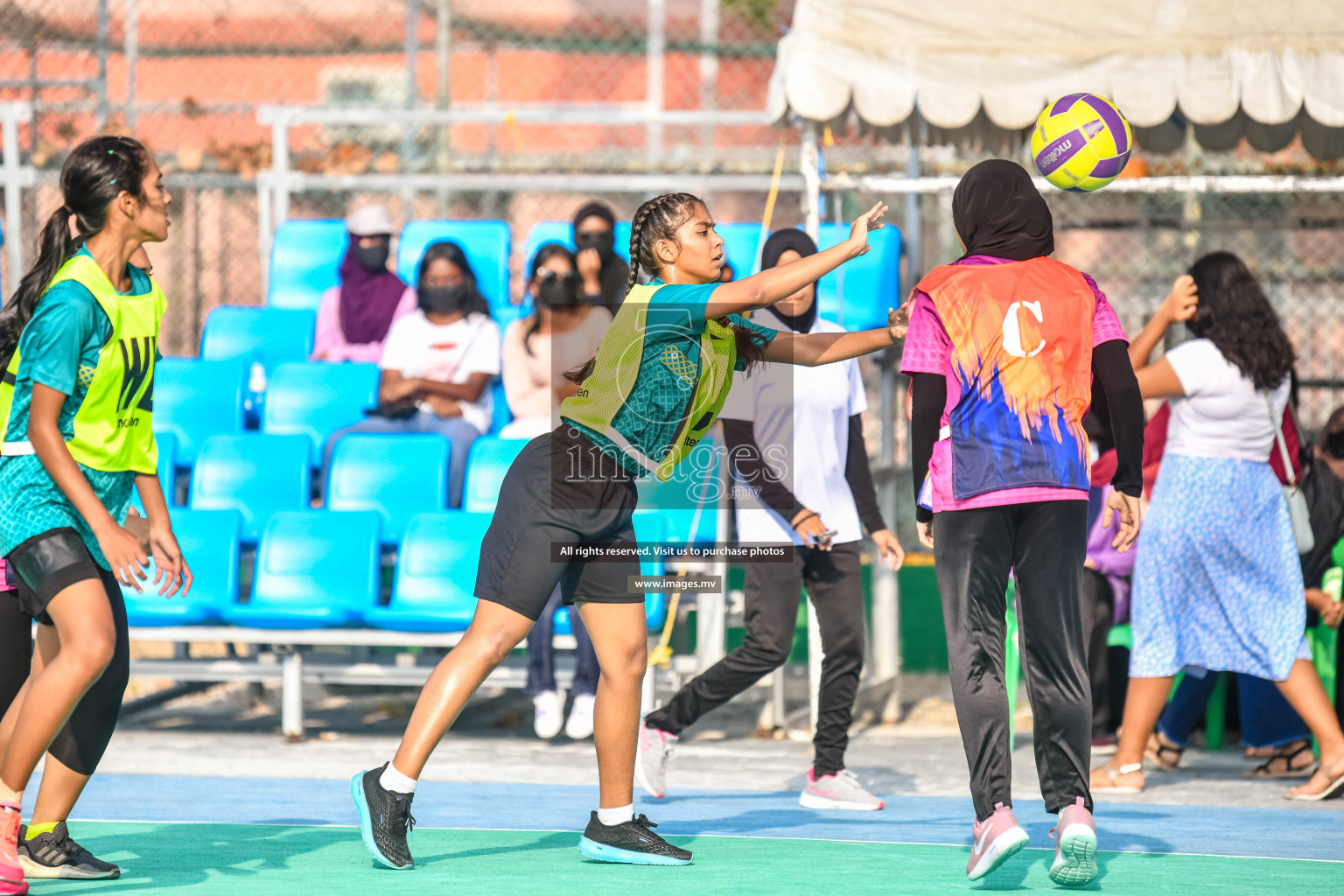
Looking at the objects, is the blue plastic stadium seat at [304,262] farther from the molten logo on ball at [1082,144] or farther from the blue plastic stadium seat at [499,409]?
the molten logo on ball at [1082,144]

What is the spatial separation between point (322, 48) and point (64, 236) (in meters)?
13.2

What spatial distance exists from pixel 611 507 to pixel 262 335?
528cm

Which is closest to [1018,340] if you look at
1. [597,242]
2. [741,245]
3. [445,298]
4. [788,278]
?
[788,278]

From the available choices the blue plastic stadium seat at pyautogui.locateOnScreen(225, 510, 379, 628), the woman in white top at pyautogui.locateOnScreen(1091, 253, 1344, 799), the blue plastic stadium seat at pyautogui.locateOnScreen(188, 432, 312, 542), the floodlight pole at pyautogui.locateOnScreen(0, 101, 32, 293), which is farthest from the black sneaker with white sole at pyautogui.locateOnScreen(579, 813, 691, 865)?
the floodlight pole at pyautogui.locateOnScreen(0, 101, 32, 293)

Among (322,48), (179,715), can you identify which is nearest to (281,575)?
(179,715)

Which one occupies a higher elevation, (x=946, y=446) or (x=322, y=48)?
(x=322, y=48)

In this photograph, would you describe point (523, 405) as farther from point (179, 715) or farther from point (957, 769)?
point (957, 769)

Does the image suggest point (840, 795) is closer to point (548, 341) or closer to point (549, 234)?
point (548, 341)

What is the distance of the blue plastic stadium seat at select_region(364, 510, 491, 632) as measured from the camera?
7.27 metres

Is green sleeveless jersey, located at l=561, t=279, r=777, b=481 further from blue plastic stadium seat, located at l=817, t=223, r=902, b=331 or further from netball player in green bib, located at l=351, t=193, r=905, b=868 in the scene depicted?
blue plastic stadium seat, located at l=817, t=223, r=902, b=331

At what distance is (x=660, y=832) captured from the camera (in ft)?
17.7

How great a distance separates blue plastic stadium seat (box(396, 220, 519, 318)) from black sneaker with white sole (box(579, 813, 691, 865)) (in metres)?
4.75

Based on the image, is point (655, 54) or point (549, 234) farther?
point (655, 54)

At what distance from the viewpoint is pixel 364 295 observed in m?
9.24
